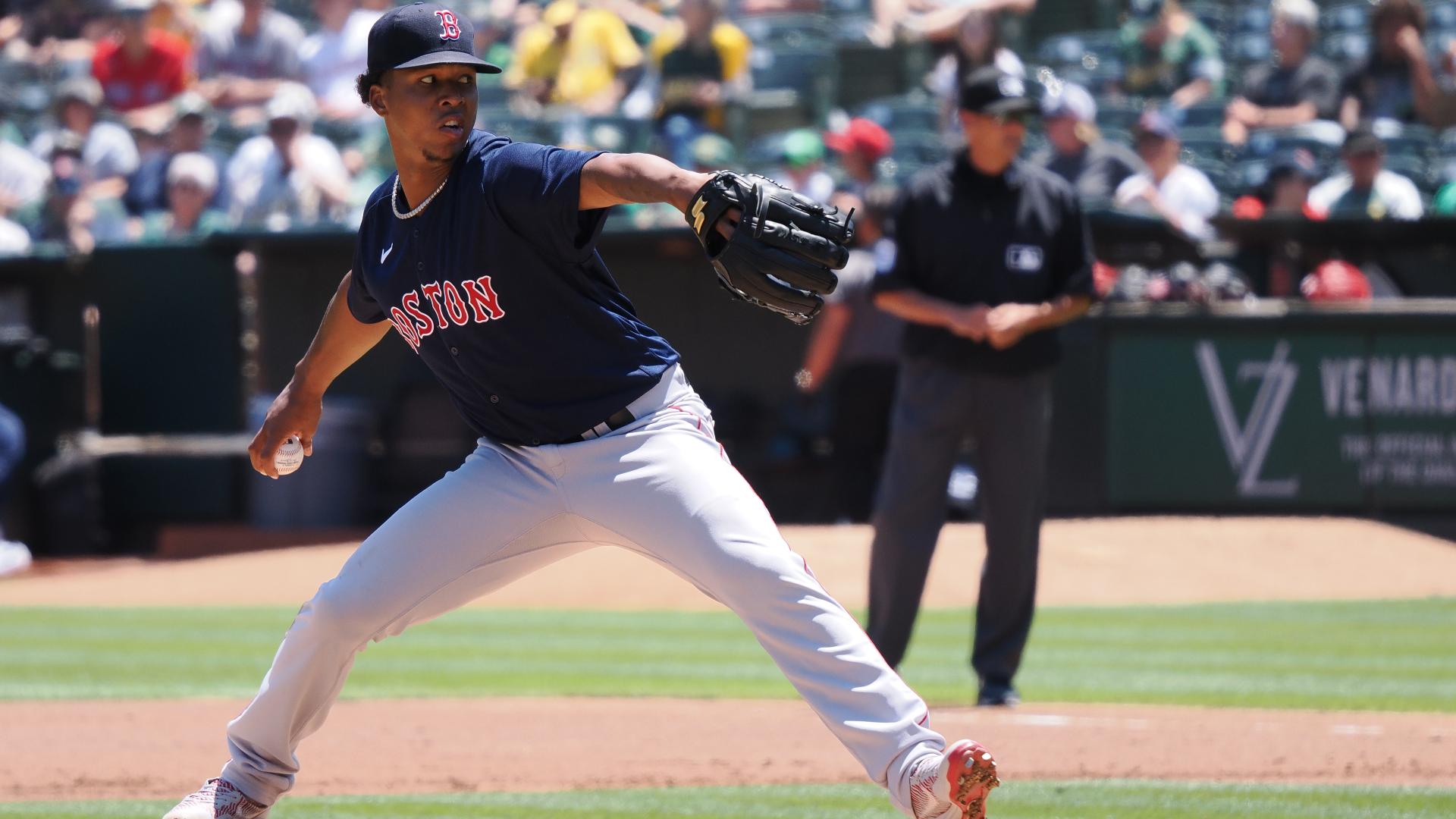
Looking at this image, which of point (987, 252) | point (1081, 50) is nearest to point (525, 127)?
point (1081, 50)

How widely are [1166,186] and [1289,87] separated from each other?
6.62 ft

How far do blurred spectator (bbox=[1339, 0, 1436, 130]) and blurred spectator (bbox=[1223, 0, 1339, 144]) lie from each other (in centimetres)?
19

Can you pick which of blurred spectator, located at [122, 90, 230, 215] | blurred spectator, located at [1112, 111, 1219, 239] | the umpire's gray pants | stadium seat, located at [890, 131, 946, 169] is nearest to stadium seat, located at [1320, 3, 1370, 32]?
blurred spectator, located at [1112, 111, 1219, 239]

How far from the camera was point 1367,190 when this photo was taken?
37.8 ft

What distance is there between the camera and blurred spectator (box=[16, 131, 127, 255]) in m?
13.3

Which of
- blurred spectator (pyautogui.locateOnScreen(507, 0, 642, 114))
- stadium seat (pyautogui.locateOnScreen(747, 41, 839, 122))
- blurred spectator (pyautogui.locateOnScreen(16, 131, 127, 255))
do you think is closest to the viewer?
blurred spectator (pyautogui.locateOnScreen(16, 131, 127, 255))

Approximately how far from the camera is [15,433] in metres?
11.2

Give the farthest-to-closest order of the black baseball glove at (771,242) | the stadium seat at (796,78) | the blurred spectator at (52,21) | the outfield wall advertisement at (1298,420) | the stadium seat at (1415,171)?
the blurred spectator at (52,21) → the stadium seat at (796,78) → the stadium seat at (1415,171) → the outfield wall advertisement at (1298,420) → the black baseball glove at (771,242)

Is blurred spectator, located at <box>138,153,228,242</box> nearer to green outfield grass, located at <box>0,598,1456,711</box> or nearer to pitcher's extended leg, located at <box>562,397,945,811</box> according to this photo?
green outfield grass, located at <box>0,598,1456,711</box>

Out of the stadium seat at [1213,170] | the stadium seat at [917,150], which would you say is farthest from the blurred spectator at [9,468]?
the stadium seat at [1213,170]

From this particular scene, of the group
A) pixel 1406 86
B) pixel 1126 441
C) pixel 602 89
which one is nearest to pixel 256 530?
pixel 602 89

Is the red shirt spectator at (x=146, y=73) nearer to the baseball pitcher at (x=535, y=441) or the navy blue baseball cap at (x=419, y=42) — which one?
the baseball pitcher at (x=535, y=441)

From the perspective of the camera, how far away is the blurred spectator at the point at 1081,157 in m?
11.7

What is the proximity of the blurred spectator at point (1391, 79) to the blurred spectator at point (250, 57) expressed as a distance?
884 centimetres
